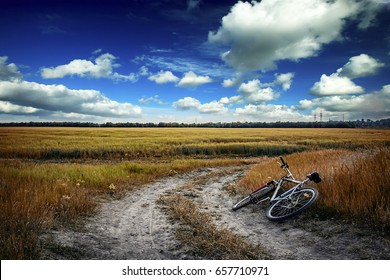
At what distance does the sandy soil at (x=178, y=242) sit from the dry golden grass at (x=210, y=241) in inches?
8.2

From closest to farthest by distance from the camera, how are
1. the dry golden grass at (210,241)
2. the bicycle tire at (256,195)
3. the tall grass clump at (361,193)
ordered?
1. the dry golden grass at (210,241)
2. the tall grass clump at (361,193)
3. the bicycle tire at (256,195)

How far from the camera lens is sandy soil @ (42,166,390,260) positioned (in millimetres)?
5148

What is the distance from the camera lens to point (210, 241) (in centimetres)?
561

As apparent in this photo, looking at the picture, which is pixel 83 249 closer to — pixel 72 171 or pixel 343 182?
pixel 343 182

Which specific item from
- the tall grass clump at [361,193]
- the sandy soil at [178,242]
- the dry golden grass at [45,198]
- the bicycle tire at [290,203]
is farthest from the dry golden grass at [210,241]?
the dry golden grass at [45,198]

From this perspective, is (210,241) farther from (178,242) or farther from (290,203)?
(290,203)

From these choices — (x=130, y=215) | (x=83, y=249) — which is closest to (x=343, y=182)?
(x=130, y=215)

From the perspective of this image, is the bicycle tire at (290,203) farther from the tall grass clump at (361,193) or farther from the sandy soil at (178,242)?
→ the tall grass clump at (361,193)

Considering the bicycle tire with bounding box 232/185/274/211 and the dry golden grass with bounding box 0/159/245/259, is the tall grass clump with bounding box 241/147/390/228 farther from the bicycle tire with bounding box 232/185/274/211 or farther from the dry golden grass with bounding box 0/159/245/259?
the dry golden grass with bounding box 0/159/245/259

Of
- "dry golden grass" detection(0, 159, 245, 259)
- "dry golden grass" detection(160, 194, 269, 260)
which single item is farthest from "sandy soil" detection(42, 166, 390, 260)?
"dry golden grass" detection(0, 159, 245, 259)

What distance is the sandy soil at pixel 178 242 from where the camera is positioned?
515 cm

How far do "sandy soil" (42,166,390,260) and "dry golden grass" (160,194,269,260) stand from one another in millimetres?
207
